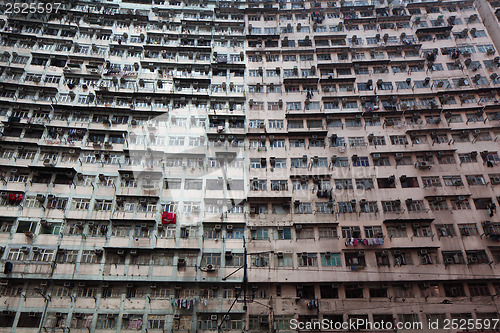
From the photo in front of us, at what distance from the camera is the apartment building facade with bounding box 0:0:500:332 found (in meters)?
25.4

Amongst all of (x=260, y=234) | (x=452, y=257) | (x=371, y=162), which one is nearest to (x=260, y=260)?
(x=260, y=234)

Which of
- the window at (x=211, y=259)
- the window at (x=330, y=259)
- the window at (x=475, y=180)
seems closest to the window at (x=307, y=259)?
the window at (x=330, y=259)

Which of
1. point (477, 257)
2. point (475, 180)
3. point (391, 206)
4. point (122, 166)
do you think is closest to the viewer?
point (477, 257)

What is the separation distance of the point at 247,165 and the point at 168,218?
846 cm

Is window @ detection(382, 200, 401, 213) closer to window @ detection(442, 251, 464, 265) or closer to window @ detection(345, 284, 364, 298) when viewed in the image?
window @ detection(442, 251, 464, 265)

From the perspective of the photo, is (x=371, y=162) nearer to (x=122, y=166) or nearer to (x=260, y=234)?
(x=260, y=234)

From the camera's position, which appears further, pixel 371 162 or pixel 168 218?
pixel 371 162

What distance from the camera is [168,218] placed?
27.1 metres

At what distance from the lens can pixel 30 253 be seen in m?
25.7

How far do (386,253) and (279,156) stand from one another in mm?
12326

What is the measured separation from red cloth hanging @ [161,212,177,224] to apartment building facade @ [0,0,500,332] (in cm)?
13

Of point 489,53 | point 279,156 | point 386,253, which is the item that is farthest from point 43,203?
point 489,53

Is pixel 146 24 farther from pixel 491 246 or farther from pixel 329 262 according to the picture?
pixel 491 246

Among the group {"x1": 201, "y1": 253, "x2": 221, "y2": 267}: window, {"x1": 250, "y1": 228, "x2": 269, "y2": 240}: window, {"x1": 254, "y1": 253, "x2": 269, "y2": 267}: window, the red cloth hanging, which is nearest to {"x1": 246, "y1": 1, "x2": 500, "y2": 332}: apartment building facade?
{"x1": 254, "y1": 253, "x2": 269, "y2": 267}: window
